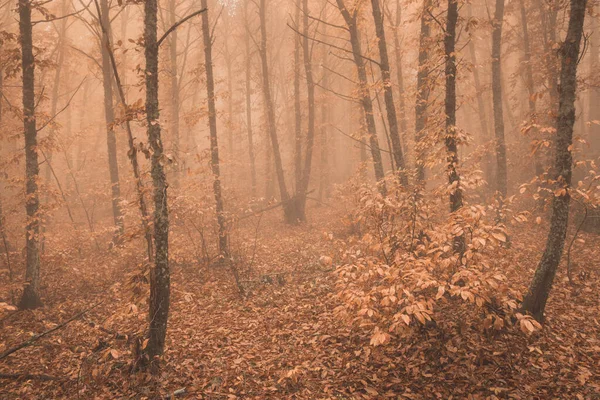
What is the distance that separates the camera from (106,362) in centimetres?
616

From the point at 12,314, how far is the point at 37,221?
7.37ft

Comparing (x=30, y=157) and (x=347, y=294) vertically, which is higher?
(x=30, y=157)

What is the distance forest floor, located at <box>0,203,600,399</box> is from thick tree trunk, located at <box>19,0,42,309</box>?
0.63 meters

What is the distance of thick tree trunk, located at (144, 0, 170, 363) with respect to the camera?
17.2 ft

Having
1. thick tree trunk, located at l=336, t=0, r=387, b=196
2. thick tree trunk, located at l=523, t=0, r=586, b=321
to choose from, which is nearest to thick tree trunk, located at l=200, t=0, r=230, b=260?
thick tree trunk, located at l=336, t=0, r=387, b=196

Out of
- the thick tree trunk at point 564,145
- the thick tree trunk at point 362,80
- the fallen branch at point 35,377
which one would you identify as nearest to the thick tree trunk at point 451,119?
the thick tree trunk at point 564,145

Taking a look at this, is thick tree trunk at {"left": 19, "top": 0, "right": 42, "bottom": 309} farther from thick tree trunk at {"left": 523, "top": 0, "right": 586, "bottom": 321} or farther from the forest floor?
thick tree trunk at {"left": 523, "top": 0, "right": 586, "bottom": 321}

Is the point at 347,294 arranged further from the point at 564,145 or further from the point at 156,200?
the point at 564,145

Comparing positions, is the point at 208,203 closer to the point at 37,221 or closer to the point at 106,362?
the point at 37,221

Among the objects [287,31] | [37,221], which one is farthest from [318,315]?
[287,31]

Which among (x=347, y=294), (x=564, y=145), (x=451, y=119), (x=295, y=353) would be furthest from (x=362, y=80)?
(x=295, y=353)

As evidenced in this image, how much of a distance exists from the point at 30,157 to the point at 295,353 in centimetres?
753

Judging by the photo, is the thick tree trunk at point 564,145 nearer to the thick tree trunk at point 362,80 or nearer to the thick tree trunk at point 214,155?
the thick tree trunk at point 362,80

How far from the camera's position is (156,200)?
535cm
